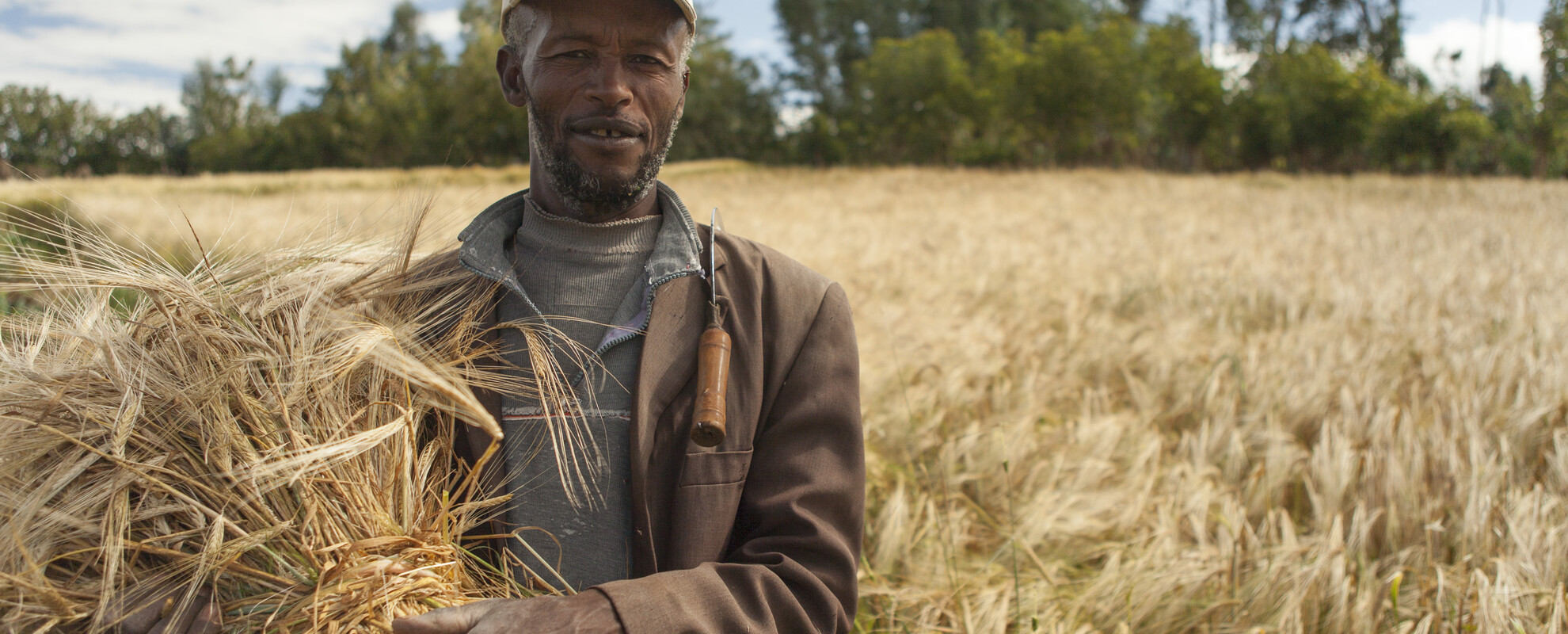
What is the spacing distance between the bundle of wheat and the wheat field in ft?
0.61

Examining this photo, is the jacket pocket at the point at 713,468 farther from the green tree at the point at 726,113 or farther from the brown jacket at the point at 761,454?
the green tree at the point at 726,113

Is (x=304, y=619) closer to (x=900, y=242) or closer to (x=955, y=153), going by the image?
(x=900, y=242)

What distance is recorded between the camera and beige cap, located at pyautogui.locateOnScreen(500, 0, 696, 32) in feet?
5.01

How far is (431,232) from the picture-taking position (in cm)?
160

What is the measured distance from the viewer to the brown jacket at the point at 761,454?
138 centimetres

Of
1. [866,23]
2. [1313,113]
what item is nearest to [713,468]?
[1313,113]

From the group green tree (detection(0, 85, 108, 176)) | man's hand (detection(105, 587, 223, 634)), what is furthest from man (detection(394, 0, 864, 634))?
green tree (detection(0, 85, 108, 176))

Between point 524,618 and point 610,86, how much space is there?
90cm

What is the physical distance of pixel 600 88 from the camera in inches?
58.6

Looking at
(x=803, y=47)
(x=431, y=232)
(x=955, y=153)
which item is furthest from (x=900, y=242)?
(x=803, y=47)

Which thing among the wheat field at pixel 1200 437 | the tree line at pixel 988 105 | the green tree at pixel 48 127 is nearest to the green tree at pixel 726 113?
the tree line at pixel 988 105

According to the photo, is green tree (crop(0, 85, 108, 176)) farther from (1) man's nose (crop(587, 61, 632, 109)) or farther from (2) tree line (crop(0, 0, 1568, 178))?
(1) man's nose (crop(587, 61, 632, 109))

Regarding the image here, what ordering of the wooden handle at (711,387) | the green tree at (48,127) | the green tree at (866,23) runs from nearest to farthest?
1. the wooden handle at (711,387)
2. the green tree at (48,127)
3. the green tree at (866,23)

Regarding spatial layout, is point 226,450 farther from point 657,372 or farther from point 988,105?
point 988,105
